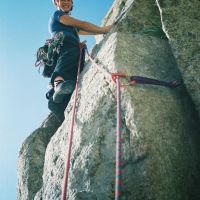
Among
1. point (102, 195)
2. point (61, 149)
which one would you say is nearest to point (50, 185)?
point (61, 149)

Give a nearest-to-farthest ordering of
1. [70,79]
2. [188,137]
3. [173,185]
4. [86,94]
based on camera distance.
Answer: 1. [173,185]
2. [188,137]
3. [86,94]
4. [70,79]

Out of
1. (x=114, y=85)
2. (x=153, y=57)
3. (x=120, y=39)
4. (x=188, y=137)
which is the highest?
(x=120, y=39)

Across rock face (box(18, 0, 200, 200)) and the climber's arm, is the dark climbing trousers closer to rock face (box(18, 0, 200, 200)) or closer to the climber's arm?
the climber's arm

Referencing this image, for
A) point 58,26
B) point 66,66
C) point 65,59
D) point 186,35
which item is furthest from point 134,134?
point 58,26

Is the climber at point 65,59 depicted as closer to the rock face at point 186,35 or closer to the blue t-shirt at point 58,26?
the blue t-shirt at point 58,26

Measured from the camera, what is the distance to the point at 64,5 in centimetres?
687

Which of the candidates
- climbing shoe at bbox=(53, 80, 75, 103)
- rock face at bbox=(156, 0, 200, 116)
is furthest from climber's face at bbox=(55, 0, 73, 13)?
rock face at bbox=(156, 0, 200, 116)

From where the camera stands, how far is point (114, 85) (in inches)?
171

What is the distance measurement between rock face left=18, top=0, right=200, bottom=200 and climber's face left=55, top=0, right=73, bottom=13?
1.85 meters

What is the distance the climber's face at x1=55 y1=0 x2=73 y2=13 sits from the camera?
22.5ft

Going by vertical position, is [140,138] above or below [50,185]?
above

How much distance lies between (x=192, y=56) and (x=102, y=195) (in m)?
2.40

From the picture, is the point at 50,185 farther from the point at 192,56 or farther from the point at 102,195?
the point at 192,56

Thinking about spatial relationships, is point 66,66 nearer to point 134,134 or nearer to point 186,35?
point 186,35
